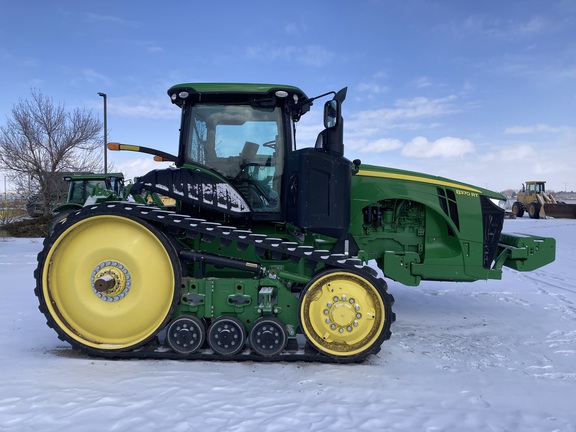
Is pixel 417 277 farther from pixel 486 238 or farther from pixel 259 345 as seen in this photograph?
pixel 259 345

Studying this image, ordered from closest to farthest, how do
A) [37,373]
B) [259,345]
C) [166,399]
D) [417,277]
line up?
[166,399] < [37,373] < [259,345] < [417,277]

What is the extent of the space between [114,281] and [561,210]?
3144 centimetres

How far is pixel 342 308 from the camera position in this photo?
12.7 ft

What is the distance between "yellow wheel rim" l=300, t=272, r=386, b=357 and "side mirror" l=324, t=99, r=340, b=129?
4.96 feet

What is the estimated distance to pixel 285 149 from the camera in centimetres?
439

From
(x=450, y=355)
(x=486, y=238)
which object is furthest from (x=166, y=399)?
(x=486, y=238)

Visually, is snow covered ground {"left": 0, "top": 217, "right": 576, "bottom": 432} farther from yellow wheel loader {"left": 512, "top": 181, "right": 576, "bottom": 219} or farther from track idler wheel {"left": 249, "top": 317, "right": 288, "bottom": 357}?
yellow wheel loader {"left": 512, "top": 181, "right": 576, "bottom": 219}

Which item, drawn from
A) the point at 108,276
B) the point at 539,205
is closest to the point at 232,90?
the point at 108,276

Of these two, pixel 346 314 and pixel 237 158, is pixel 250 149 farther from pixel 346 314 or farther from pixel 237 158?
pixel 346 314

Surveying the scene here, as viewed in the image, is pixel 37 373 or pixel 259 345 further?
pixel 259 345

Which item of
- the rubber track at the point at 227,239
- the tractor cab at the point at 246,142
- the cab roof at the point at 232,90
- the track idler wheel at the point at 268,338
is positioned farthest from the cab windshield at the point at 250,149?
the track idler wheel at the point at 268,338

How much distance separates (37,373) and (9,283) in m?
5.01

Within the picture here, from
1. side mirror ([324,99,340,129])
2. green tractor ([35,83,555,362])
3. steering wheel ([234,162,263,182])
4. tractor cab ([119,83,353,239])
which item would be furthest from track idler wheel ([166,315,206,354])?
side mirror ([324,99,340,129])

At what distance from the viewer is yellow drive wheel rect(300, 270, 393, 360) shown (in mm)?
3885
